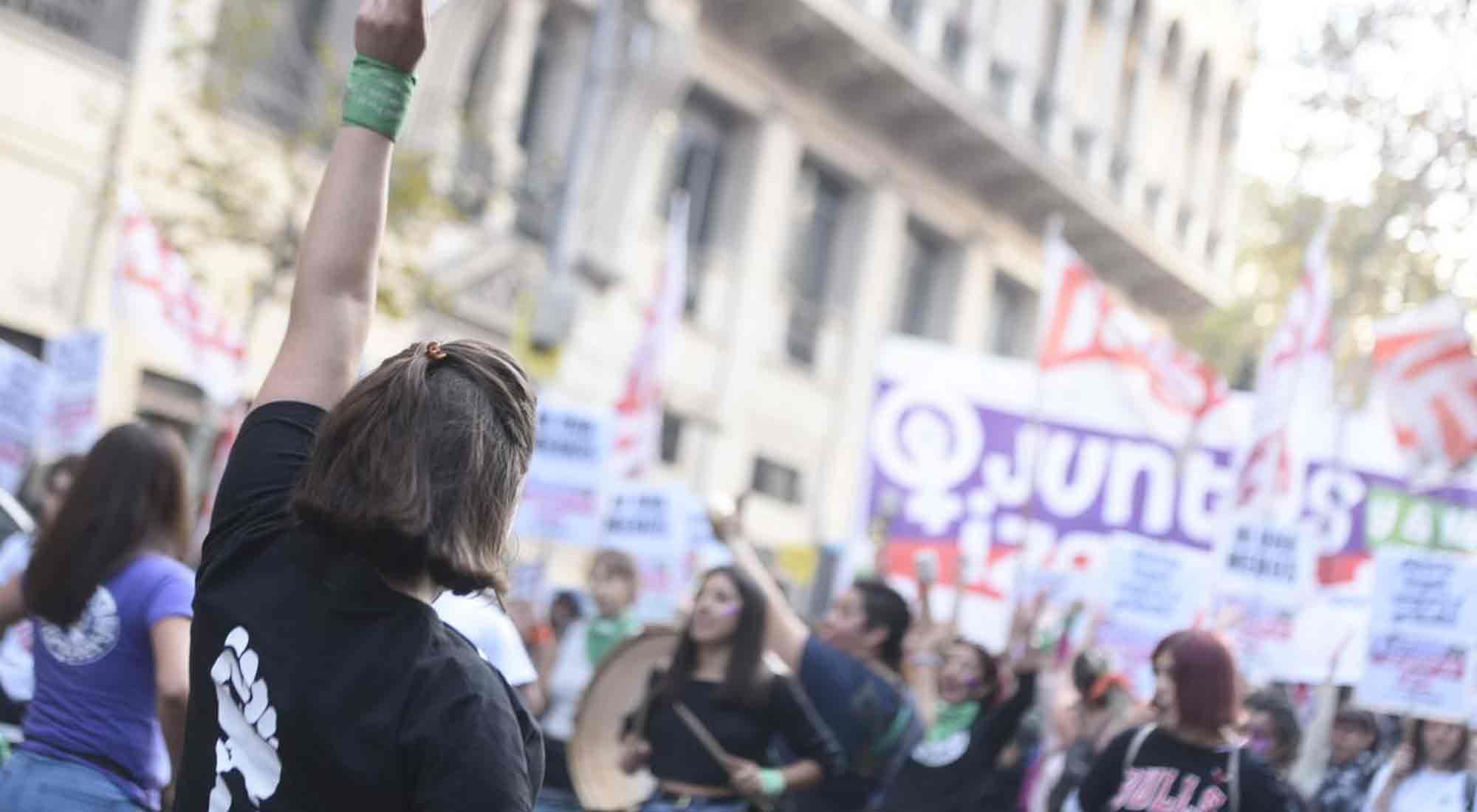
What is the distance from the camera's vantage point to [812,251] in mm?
26422

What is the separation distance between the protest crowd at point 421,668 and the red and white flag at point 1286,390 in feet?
14.8

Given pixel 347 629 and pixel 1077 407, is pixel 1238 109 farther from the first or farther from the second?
pixel 347 629

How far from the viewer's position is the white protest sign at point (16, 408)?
10.2 meters

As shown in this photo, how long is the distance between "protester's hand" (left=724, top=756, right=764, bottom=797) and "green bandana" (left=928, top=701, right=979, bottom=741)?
5.88ft

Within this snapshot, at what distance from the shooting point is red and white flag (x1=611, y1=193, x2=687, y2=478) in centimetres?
1484

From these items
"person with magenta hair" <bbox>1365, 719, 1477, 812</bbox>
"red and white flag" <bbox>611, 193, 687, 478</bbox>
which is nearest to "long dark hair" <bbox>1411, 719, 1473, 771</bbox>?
"person with magenta hair" <bbox>1365, 719, 1477, 812</bbox>

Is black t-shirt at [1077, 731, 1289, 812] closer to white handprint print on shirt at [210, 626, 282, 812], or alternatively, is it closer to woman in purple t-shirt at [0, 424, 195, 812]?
woman in purple t-shirt at [0, 424, 195, 812]

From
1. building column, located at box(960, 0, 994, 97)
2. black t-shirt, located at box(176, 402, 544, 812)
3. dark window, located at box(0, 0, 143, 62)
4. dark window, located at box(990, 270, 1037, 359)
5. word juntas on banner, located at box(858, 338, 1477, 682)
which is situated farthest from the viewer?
dark window, located at box(990, 270, 1037, 359)

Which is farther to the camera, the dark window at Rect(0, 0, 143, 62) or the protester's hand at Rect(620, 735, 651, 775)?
the dark window at Rect(0, 0, 143, 62)

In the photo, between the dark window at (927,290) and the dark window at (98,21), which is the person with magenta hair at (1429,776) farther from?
the dark window at (927,290)

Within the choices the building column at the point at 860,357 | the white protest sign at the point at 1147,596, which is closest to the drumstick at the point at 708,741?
the white protest sign at the point at 1147,596

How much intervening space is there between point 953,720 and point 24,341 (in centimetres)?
1105

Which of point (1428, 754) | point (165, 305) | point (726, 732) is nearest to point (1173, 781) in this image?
point (726, 732)

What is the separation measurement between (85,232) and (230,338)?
17.0ft
